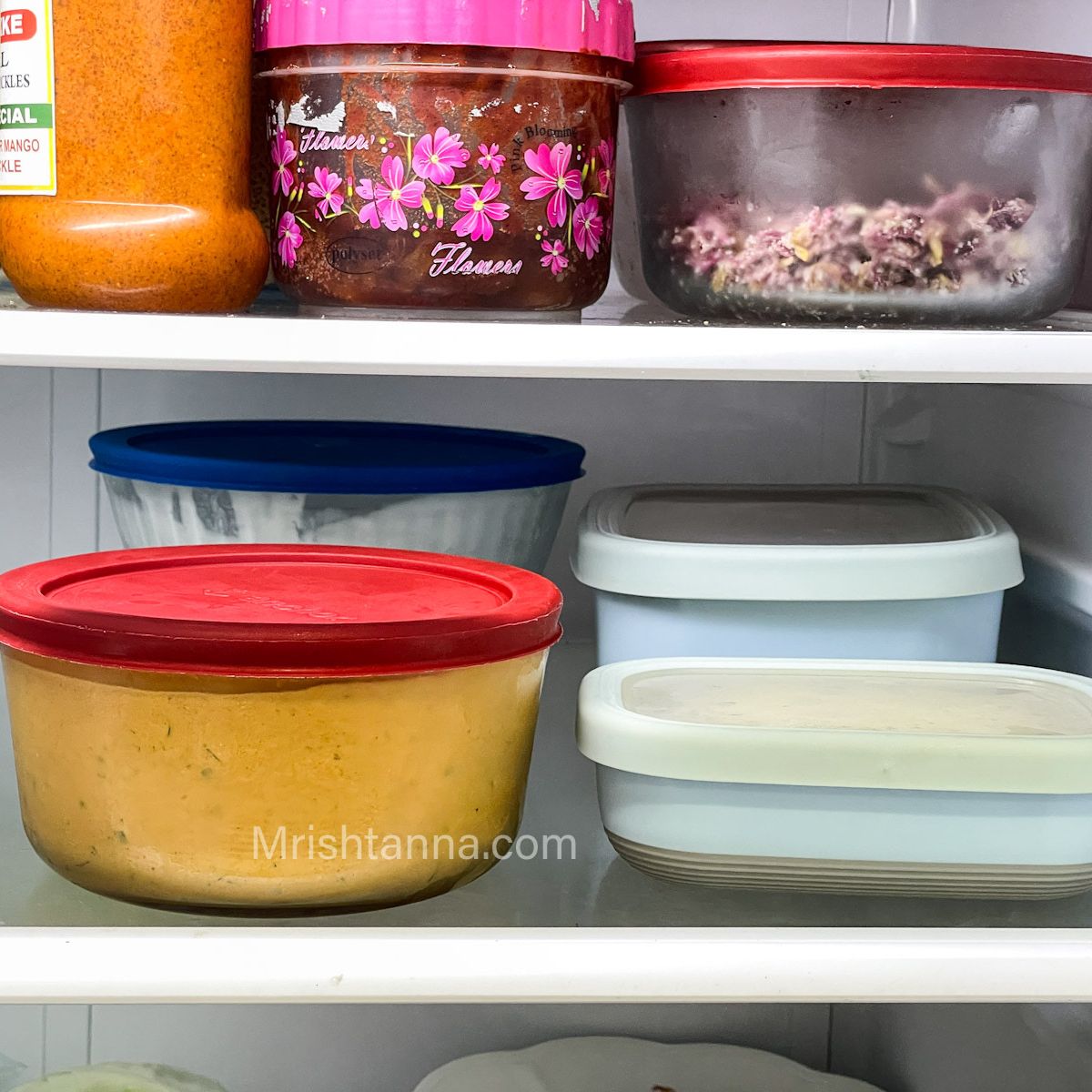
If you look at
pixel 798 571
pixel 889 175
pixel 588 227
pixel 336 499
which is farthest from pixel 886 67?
pixel 336 499

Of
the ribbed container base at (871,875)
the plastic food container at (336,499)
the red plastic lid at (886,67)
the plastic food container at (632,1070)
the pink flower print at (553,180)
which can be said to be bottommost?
the plastic food container at (632,1070)

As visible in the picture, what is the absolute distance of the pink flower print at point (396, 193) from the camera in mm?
668

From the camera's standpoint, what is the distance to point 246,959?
2.04 ft

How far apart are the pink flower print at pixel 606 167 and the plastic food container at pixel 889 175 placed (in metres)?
0.04

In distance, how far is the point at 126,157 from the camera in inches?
26.2

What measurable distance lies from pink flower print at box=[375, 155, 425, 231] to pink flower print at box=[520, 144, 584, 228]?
0.18ft

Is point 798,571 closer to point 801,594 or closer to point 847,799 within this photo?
point 801,594

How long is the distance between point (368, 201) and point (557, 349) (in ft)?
0.40

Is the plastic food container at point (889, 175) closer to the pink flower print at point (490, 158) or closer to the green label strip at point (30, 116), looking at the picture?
the pink flower print at point (490, 158)

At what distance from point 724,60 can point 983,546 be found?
32 cm

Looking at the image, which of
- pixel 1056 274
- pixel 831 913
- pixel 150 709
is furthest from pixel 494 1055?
pixel 1056 274

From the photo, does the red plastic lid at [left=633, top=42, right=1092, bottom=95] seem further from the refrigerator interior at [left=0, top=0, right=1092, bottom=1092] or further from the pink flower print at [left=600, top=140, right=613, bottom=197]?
the refrigerator interior at [left=0, top=0, right=1092, bottom=1092]

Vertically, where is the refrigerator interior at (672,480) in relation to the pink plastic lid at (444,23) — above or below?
below

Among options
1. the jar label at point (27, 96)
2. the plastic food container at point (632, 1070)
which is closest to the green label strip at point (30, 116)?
the jar label at point (27, 96)
